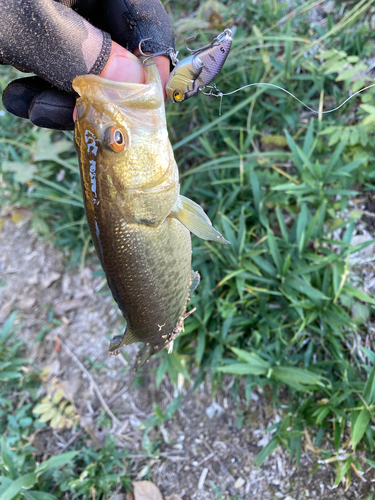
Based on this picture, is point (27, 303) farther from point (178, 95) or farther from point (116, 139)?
point (178, 95)

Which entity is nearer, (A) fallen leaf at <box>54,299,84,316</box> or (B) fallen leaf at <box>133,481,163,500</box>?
(B) fallen leaf at <box>133,481,163,500</box>

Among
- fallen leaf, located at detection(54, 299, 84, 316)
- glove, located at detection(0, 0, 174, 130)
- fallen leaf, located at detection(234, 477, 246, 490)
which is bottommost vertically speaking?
fallen leaf, located at detection(234, 477, 246, 490)

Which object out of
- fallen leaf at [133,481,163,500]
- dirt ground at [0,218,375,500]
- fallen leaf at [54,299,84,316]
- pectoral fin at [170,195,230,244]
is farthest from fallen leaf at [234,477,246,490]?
fallen leaf at [54,299,84,316]

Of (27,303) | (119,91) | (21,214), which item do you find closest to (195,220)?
(119,91)

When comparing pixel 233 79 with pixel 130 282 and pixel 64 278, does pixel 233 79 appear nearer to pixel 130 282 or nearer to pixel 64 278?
pixel 130 282

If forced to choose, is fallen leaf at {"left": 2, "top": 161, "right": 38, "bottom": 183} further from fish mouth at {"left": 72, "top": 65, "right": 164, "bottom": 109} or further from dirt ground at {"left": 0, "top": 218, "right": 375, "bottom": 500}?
fish mouth at {"left": 72, "top": 65, "right": 164, "bottom": 109}

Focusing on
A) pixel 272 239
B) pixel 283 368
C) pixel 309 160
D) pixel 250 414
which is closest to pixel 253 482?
pixel 250 414

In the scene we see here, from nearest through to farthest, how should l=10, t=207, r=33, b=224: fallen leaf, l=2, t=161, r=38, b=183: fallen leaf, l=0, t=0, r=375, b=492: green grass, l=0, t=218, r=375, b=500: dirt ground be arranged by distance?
l=0, t=0, r=375, b=492: green grass → l=0, t=218, r=375, b=500: dirt ground → l=2, t=161, r=38, b=183: fallen leaf → l=10, t=207, r=33, b=224: fallen leaf
